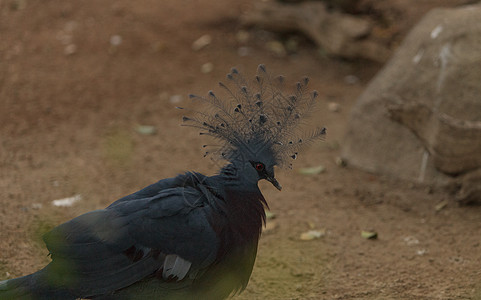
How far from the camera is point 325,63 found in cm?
753

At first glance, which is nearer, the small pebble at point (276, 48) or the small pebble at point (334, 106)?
the small pebble at point (334, 106)

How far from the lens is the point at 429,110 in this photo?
14.3 feet

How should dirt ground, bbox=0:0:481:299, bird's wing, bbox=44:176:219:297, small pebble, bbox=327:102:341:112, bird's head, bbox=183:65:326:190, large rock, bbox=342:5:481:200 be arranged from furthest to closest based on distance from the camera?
small pebble, bbox=327:102:341:112, large rock, bbox=342:5:481:200, dirt ground, bbox=0:0:481:299, bird's head, bbox=183:65:326:190, bird's wing, bbox=44:176:219:297

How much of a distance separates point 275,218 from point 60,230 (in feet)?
6.67

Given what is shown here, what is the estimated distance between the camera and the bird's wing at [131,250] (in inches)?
99.9

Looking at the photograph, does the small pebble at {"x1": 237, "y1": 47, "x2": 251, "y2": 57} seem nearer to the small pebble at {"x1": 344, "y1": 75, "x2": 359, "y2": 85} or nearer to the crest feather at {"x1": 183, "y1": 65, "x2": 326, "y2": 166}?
the small pebble at {"x1": 344, "y1": 75, "x2": 359, "y2": 85}

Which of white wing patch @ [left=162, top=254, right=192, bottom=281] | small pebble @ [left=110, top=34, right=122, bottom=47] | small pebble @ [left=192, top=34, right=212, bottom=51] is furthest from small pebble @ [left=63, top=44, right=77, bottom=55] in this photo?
white wing patch @ [left=162, top=254, right=192, bottom=281]

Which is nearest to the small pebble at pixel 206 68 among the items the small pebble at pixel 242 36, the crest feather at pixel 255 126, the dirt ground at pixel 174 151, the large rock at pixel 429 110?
the dirt ground at pixel 174 151

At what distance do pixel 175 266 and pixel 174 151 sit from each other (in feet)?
9.72

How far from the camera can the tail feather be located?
258 cm

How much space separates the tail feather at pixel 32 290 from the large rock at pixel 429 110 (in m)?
2.86

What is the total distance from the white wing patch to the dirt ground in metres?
0.86

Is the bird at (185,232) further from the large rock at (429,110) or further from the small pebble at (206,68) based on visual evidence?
the small pebble at (206,68)

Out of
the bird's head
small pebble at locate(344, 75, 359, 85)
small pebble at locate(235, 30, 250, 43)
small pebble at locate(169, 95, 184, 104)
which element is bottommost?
small pebble at locate(169, 95, 184, 104)
